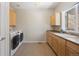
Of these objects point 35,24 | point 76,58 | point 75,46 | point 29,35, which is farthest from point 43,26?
point 76,58

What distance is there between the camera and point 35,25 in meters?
7.94

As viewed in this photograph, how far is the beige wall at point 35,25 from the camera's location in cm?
791

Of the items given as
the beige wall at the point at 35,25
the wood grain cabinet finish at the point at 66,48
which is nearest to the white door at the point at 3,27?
the wood grain cabinet finish at the point at 66,48

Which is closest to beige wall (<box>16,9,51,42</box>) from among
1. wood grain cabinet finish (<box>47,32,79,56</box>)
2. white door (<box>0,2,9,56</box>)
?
wood grain cabinet finish (<box>47,32,79,56</box>)

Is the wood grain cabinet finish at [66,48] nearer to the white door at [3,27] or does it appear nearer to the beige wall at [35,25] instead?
the white door at [3,27]

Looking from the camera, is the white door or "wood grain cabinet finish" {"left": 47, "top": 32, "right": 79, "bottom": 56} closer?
the white door

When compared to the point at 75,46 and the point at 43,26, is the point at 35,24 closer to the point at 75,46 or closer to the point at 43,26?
the point at 43,26

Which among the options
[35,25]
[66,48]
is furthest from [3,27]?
[35,25]

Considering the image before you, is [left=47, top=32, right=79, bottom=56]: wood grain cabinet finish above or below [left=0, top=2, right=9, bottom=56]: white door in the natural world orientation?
below

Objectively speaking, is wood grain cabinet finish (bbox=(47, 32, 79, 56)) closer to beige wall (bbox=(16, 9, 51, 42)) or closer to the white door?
the white door

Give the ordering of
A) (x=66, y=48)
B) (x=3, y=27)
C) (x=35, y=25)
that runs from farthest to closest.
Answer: (x=35, y=25)
(x=66, y=48)
(x=3, y=27)

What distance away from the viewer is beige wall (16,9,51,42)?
7.91m

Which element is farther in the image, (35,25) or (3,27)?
(35,25)

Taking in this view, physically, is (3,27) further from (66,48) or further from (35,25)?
(35,25)
